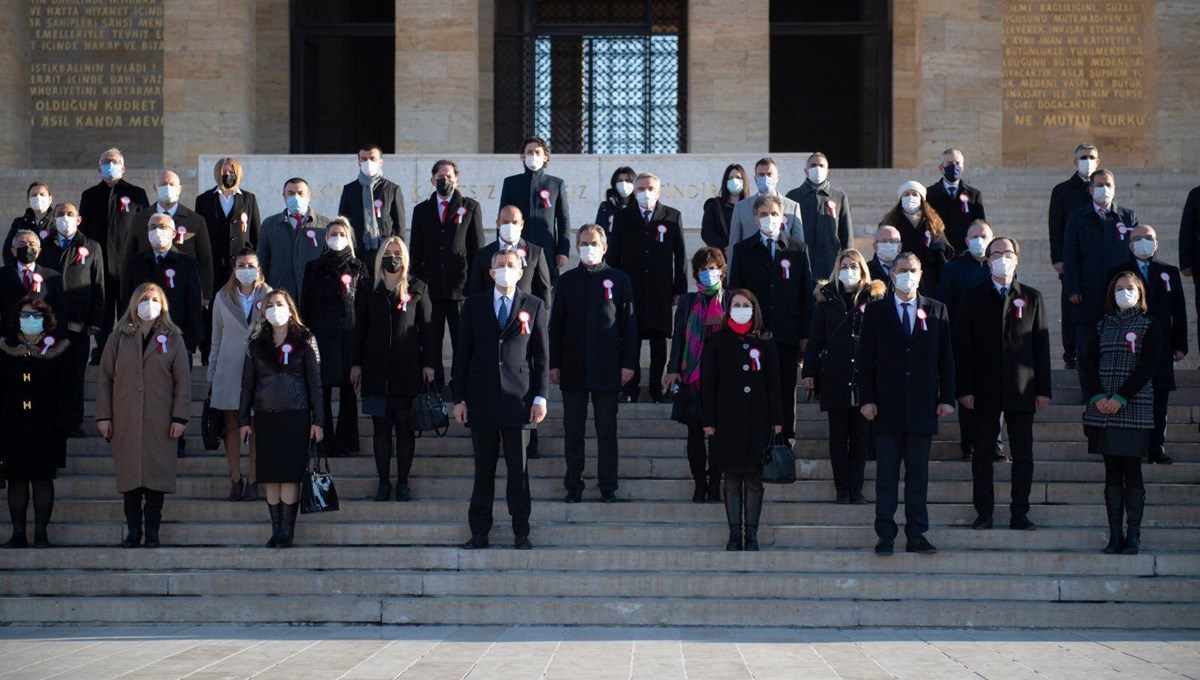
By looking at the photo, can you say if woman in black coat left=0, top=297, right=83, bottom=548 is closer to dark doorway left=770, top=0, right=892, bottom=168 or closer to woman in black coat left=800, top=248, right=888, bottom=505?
woman in black coat left=800, top=248, right=888, bottom=505

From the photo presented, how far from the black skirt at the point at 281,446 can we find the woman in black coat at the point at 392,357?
772mm

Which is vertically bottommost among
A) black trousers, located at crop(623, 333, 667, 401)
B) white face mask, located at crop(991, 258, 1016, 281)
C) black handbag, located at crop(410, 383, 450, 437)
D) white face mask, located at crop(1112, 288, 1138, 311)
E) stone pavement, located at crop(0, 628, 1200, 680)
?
stone pavement, located at crop(0, 628, 1200, 680)

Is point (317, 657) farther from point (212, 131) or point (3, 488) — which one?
point (212, 131)

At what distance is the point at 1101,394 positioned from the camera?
1115 cm

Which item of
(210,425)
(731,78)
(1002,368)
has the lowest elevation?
(210,425)

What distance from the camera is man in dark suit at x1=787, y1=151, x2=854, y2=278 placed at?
13797mm

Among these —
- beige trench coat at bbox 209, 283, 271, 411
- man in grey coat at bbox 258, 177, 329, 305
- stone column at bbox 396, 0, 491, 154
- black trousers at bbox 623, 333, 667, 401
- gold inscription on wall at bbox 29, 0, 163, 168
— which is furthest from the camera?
gold inscription on wall at bbox 29, 0, 163, 168

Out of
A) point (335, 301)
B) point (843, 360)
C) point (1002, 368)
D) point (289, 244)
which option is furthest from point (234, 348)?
point (1002, 368)

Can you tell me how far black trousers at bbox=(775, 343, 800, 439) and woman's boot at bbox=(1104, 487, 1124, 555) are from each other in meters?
2.28

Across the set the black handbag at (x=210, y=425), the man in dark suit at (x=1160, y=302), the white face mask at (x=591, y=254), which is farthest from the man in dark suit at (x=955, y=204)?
the black handbag at (x=210, y=425)

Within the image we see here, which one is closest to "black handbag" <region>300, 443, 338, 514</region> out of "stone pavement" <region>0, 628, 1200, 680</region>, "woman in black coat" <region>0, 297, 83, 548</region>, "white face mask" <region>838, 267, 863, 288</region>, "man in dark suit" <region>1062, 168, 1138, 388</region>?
"stone pavement" <region>0, 628, 1200, 680</region>

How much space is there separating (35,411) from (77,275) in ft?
6.35

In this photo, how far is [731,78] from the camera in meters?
22.4

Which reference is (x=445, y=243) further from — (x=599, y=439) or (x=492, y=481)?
(x=492, y=481)
